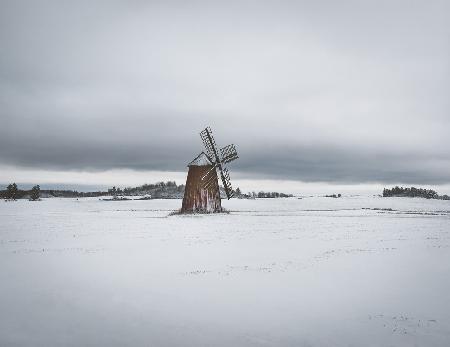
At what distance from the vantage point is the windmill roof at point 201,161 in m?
40.3

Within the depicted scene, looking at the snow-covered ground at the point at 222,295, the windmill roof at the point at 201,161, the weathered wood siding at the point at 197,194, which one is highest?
the windmill roof at the point at 201,161

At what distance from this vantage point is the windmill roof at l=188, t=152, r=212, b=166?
40.3 metres

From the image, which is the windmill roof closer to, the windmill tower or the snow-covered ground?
the windmill tower

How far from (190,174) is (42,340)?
110 ft

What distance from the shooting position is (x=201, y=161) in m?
40.6

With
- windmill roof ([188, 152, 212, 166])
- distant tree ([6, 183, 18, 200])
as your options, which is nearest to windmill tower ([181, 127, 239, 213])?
windmill roof ([188, 152, 212, 166])

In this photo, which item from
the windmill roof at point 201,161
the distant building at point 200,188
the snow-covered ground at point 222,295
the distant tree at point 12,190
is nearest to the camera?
the snow-covered ground at point 222,295

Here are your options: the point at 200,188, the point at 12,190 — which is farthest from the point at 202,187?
the point at 12,190

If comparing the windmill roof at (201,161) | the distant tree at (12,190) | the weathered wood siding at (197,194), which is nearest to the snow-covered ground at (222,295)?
the weathered wood siding at (197,194)

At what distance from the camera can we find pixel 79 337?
6.97 metres

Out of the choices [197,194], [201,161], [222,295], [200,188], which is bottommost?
[222,295]

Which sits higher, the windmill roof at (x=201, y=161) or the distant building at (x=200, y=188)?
the windmill roof at (x=201, y=161)

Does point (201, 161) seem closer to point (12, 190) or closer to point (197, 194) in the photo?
point (197, 194)

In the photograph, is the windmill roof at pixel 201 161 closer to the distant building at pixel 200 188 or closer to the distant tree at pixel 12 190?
the distant building at pixel 200 188
